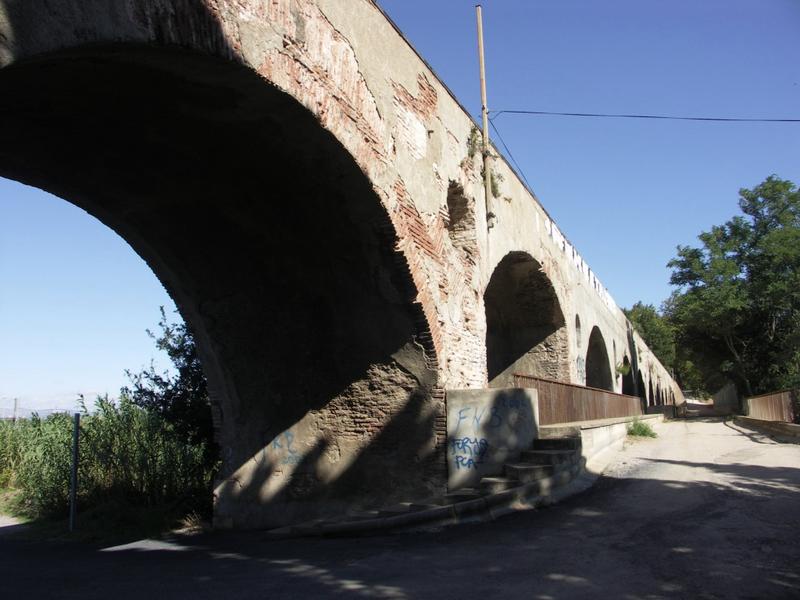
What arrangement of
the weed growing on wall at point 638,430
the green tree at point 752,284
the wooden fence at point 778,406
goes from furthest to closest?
1. the green tree at point 752,284
2. the wooden fence at point 778,406
3. the weed growing on wall at point 638,430

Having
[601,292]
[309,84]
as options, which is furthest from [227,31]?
[601,292]

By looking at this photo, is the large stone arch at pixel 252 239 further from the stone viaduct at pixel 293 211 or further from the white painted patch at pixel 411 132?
the white painted patch at pixel 411 132

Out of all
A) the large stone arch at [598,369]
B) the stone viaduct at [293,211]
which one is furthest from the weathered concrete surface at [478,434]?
the large stone arch at [598,369]

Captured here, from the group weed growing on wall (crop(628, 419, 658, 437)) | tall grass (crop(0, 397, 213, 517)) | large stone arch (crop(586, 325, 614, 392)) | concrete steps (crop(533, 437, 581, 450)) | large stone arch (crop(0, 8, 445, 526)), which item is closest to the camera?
large stone arch (crop(0, 8, 445, 526))

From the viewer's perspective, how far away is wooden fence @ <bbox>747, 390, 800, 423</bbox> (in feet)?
58.7

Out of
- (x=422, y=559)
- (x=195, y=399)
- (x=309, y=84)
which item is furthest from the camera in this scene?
(x=195, y=399)

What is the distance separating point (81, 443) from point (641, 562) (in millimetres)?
10254

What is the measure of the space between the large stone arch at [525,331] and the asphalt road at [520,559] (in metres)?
7.52

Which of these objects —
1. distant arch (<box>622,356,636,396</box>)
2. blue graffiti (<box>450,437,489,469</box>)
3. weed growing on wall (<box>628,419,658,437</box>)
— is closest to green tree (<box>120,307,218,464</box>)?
blue graffiti (<box>450,437,489,469</box>)

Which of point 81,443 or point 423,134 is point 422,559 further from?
point 81,443

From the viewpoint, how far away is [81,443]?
1202 centimetres

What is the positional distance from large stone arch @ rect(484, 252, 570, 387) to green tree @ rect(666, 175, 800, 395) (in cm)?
1713

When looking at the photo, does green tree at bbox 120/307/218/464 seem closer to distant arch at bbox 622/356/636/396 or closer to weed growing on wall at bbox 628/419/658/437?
weed growing on wall at bbox 628/419/658/437

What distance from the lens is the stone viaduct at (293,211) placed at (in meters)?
5.35
